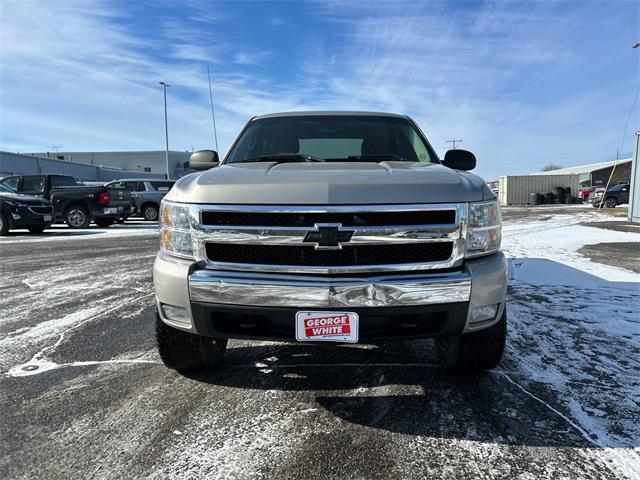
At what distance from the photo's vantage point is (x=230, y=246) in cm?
213

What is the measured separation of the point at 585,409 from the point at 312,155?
2.40 m

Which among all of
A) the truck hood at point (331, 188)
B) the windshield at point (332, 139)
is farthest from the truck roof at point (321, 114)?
the truck hood at point (331, 188)

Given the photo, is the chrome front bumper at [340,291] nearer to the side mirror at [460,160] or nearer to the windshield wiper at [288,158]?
the windshield wiper at [288,158]

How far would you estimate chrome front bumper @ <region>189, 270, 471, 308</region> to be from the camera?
1980mm

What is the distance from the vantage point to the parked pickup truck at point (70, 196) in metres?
12.9

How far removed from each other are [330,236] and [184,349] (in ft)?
3.91

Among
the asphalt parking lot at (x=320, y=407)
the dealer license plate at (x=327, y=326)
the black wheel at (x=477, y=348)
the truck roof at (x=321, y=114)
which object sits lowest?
the asphalt parking lot at (x=320, y=407)

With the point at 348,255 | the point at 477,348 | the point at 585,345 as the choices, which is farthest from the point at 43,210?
the point at 585,345

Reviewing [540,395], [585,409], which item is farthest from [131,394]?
[585,409]

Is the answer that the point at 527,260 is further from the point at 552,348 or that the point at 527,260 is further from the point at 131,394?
the point at 131,394

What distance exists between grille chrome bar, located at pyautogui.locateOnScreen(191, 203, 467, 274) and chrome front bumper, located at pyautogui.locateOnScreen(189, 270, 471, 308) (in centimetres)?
6

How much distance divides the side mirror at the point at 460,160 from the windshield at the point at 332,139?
0.19 m

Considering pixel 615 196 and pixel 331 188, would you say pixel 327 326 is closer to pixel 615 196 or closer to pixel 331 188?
pixel 331 188

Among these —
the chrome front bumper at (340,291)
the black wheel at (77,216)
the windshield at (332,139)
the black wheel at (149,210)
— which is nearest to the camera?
the chrome front bumper at (340,291)
